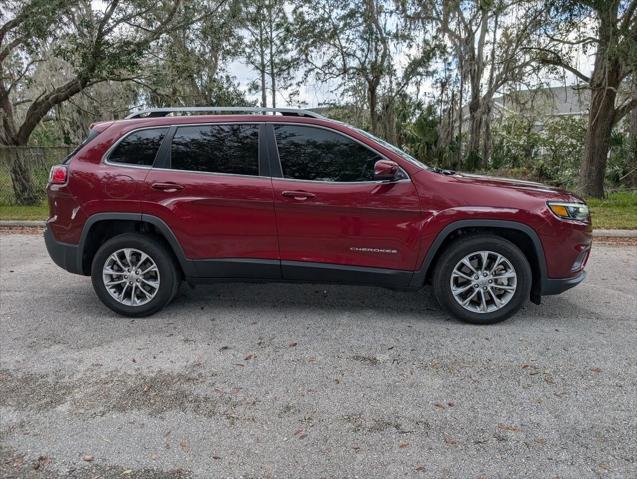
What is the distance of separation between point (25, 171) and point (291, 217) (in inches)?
480

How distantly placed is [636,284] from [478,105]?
56.9 ft

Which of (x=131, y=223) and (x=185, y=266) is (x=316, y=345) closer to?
(x=185, y=266)

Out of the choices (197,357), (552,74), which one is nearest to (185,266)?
(197,357)

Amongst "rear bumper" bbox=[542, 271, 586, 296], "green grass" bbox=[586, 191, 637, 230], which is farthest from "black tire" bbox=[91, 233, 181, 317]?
"green grass" bbox=[586, 191, 637, 230]

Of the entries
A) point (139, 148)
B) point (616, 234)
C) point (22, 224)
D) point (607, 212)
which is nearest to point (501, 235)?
point (139, 148)

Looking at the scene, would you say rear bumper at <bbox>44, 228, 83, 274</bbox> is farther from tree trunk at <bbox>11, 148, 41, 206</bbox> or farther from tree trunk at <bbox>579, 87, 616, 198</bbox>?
tree trunk at <bbox>579, 87, 616, 198</bbox>

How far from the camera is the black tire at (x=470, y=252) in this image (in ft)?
13.1

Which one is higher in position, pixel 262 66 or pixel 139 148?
pixel 262 66

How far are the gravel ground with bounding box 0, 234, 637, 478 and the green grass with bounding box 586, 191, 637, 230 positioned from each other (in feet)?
16.5

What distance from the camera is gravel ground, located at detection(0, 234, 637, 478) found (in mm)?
2395

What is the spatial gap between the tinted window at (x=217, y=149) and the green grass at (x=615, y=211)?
25.0ft

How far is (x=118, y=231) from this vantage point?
447cm

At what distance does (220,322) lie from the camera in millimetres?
4277

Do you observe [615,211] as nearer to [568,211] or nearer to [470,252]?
[568,211]
